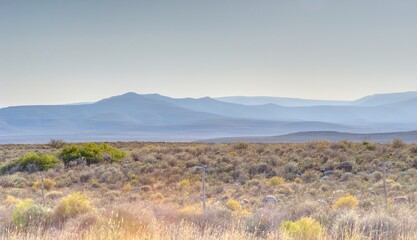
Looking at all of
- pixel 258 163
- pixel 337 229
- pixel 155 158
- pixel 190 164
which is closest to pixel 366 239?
pixel 337 229

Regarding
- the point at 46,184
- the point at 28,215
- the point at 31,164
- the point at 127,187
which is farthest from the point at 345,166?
the point at 31,164

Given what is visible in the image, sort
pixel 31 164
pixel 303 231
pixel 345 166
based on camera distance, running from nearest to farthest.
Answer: pixel 303 231, pixel 345 166, pixel 31 164

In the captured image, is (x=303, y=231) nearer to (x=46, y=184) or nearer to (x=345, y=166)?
(x=46, y=184)

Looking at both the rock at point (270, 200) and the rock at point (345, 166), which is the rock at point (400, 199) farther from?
the rock at point (345, 166)

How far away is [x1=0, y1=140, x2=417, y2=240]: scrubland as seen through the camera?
9.23 m

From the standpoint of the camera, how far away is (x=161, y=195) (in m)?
17.7

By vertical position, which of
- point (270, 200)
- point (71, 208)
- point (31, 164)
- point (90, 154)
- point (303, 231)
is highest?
point (90, 154)

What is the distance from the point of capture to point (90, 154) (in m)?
29.9

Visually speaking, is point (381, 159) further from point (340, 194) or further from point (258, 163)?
point (340, 194)

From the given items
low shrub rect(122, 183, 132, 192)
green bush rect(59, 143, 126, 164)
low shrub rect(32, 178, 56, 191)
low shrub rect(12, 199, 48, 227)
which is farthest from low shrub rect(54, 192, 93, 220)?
green bush rect(59, 143, 126, 164)

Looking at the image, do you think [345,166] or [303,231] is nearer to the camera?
[303,231]

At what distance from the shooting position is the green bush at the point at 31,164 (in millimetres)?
27203

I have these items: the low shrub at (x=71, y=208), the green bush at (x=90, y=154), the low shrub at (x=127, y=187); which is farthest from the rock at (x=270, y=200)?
the green bush at (x=90, y=154)

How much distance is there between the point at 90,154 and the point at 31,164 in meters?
3.63
